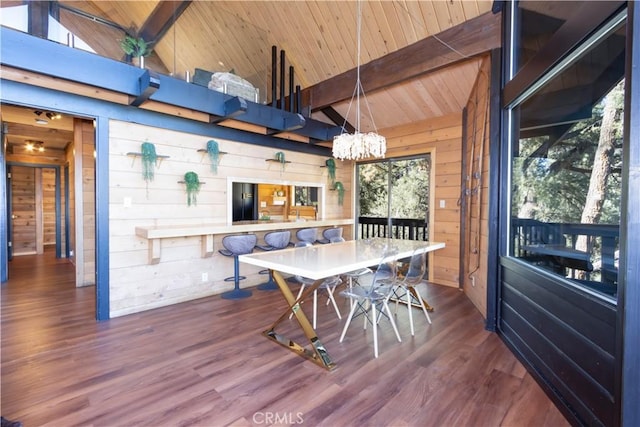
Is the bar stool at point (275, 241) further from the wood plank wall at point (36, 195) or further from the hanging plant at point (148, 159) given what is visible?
the wood plank wall at point (36, 195)

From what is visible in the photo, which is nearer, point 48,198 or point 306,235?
point 306,235

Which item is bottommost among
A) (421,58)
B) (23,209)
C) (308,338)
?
(308,338)

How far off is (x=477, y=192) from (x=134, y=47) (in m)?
4.10

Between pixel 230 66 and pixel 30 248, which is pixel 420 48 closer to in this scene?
pixel 230 66

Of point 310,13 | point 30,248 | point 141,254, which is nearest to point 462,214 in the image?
point 310,13

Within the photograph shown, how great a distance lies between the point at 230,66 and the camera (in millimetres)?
4156

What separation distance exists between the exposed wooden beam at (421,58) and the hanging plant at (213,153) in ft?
5.87

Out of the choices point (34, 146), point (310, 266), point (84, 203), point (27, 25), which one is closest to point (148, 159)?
point (27, 25)

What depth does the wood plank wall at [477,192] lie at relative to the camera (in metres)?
3.28

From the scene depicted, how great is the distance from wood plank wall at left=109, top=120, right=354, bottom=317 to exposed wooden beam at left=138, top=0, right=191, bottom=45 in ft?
3.22

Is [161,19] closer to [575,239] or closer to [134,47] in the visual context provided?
[134,47]

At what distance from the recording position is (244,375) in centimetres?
216

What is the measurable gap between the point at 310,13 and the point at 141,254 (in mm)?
3646

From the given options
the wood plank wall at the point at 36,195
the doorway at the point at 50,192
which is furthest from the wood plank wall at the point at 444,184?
the wood plank wall at the point at 36,195
